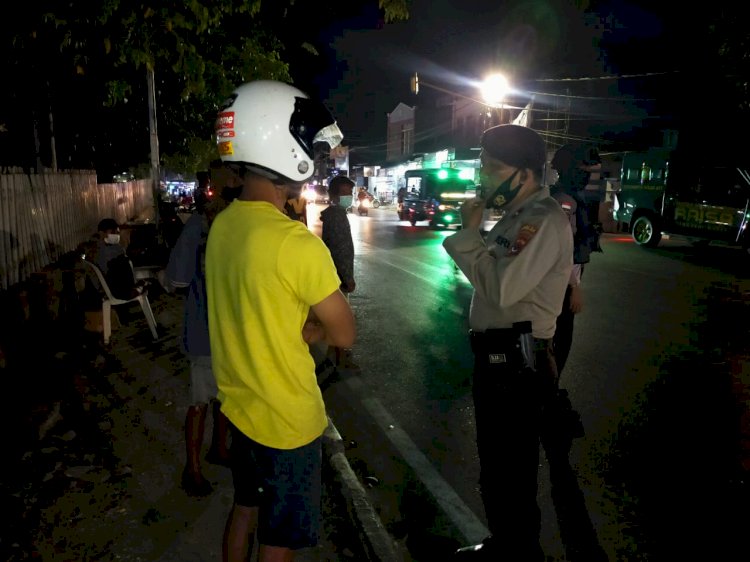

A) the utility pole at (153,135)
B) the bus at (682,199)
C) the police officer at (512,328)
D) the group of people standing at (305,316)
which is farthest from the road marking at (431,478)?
the bus at (682,199)

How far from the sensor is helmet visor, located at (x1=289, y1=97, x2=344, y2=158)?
2.14 metres

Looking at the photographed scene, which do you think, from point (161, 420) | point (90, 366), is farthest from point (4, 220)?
point (161, 420)

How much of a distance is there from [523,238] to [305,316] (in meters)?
1.08

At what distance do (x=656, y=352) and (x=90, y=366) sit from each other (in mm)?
6313

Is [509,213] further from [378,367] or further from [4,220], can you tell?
[4,220]

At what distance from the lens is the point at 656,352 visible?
661 centimetres

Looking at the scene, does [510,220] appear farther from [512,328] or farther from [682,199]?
[682,199]

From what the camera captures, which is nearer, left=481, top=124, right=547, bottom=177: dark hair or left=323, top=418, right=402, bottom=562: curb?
left=481, top=124, right=547, bottom=177: dark hair

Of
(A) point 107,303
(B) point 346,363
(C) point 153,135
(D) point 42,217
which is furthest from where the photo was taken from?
(C) point 153,135

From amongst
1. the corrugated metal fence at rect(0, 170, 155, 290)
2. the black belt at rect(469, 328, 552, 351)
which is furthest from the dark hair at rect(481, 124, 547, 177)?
the corrugated metal fence at rect(0, 170, 155, 290)

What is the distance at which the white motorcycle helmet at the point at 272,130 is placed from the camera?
2.07 metres

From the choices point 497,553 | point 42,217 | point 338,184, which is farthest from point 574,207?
A: point 42,217

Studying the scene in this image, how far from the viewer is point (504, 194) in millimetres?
2752

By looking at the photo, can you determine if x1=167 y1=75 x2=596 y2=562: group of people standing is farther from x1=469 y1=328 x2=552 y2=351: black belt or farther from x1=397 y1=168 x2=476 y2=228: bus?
x1=397 y1=168 x2=476 y2=228: bus
